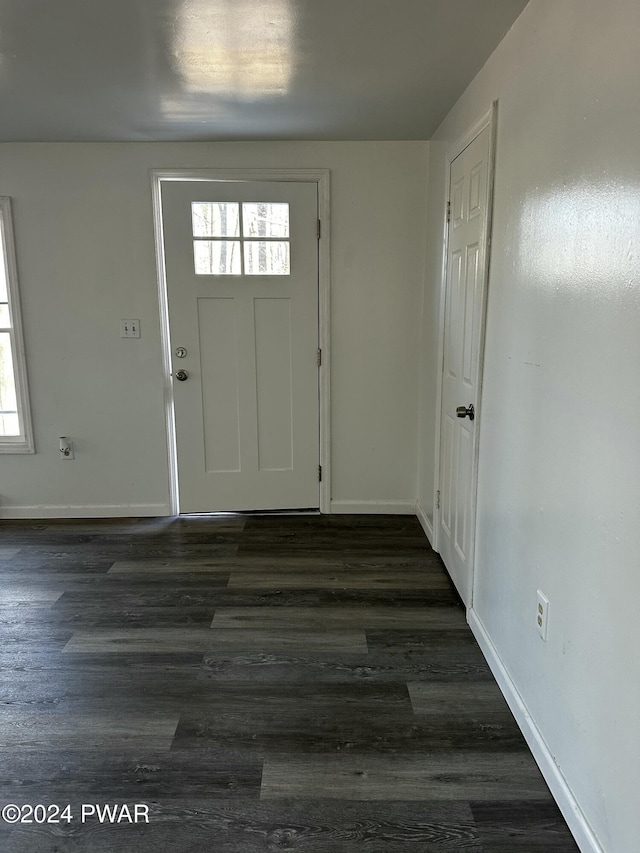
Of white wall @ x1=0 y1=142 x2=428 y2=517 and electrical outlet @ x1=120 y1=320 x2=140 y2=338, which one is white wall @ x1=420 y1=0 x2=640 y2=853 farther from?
electrical outlet @ x1=120 y1=320 x2=140 y2=338

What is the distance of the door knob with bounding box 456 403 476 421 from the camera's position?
221 cm

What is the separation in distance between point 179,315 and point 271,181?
0.94m

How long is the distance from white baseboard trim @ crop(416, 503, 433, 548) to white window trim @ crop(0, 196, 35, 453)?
243 cm

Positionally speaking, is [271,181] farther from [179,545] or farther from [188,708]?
[188,708]

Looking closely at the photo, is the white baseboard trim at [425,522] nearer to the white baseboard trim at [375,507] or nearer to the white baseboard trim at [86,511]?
the white baseboard trim at [375,507]

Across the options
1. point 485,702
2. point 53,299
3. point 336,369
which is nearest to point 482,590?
point 485,702

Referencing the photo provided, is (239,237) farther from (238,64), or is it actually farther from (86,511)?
(86,511)

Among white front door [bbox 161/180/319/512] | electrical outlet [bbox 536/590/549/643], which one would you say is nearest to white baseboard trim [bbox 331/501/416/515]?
white front door [bbox 161/180/319/512]

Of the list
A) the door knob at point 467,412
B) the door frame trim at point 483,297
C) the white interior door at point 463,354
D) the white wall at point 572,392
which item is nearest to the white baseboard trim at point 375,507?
the door frame trim at point 483,297

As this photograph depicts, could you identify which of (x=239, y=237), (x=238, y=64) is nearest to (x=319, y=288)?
(x=239, y=237)

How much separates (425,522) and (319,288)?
152 centimetres

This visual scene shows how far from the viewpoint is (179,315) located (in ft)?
10.6

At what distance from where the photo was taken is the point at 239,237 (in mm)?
3154

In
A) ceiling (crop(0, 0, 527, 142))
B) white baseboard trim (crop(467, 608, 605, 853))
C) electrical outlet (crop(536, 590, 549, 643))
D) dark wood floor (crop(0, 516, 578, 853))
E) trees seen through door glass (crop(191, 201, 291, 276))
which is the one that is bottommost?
dark wood floor (crop(0, 516, 578, 853))
